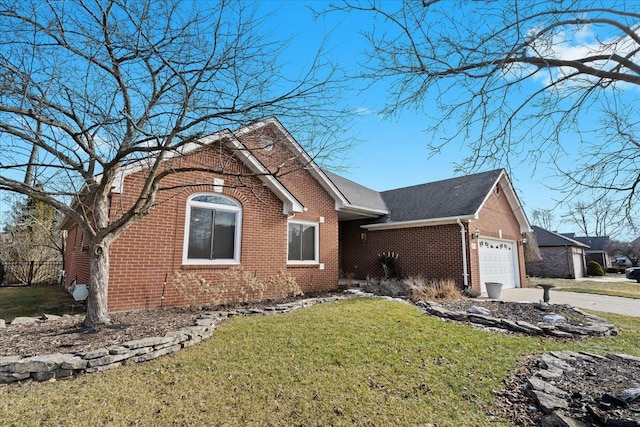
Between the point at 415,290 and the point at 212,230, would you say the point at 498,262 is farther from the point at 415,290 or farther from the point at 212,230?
the point at 212,230

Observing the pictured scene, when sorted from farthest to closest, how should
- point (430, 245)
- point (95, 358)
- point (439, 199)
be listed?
point (439, 199), point (430, 245), point (95, 358)

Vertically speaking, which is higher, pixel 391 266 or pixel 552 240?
pixel 552 240

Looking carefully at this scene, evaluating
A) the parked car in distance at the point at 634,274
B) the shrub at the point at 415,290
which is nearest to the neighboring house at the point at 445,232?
the shrub at the point at 415,290

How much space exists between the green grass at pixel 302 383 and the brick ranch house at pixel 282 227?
269 cm

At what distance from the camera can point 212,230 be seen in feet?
30.1

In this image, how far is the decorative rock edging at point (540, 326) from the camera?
6828 millimetres

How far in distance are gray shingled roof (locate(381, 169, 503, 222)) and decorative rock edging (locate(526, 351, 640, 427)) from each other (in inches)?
326

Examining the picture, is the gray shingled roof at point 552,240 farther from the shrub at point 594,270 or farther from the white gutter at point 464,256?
the white gutter at point 464,256

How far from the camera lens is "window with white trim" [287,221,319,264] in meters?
11.7

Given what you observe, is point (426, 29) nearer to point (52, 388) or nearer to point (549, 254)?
point (52, 388)

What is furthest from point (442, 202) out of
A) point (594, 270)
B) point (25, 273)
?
point (594, 270)

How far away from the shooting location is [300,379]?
417 centimetres

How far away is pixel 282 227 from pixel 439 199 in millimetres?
8382

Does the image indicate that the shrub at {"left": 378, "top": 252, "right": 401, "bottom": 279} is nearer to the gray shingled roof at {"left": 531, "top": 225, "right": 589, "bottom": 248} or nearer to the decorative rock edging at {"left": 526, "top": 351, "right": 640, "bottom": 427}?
the decorative rock edging at {"left": 526, "top": 351, "right": 640, "bottom": 427}
